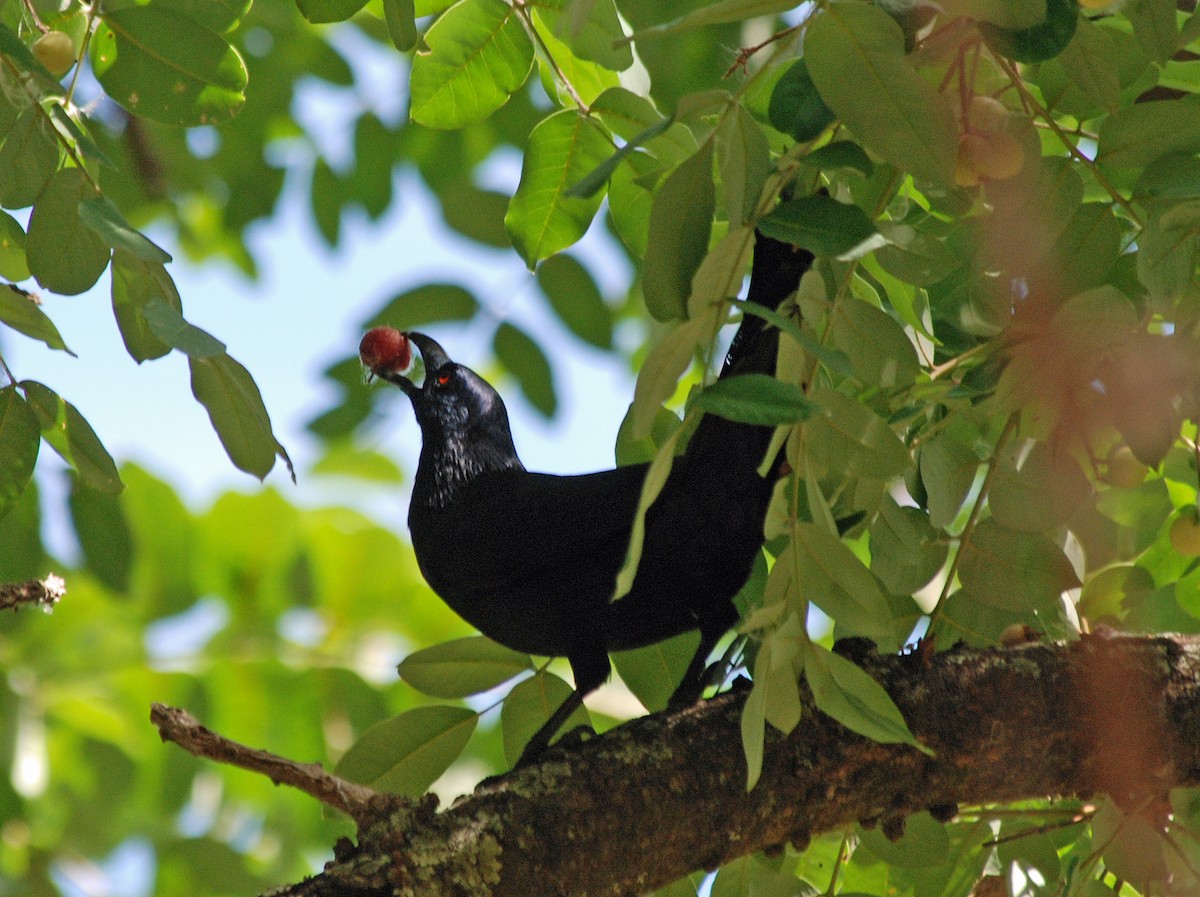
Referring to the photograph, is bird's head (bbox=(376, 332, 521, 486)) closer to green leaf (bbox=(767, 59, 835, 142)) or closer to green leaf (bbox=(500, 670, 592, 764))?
green leaf (bbox=(500, 670, 592, 764))

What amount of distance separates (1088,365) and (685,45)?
2.19 metres

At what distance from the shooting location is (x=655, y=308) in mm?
1377

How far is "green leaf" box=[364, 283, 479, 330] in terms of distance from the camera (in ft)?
7.64

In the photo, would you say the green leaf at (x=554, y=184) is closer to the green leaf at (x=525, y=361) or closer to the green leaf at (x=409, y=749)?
the green leaf at (x=525, y=361)

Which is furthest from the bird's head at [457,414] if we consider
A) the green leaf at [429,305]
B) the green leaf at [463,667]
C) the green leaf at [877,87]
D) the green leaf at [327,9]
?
the green leaf at [877,87]

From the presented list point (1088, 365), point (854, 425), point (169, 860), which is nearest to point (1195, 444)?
point (1088, 365)

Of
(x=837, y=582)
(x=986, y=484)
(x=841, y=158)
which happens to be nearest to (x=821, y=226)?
(x=841, y=158)

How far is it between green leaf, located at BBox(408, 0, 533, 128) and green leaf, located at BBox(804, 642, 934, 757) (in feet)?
3.20

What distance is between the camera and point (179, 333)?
4.25 feet

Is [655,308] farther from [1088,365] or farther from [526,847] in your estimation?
[526,847]

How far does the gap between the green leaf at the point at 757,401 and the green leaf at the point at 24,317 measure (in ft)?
2.97

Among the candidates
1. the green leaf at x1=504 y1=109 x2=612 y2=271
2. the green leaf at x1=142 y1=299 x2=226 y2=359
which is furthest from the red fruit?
the green leaf at x1=142 y1=299 x2=226 y2=359

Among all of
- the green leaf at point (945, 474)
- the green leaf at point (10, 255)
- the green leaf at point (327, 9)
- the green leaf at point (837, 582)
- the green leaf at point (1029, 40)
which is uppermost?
the green leaf at point (327, 9)

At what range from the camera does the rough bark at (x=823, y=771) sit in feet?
5.18
